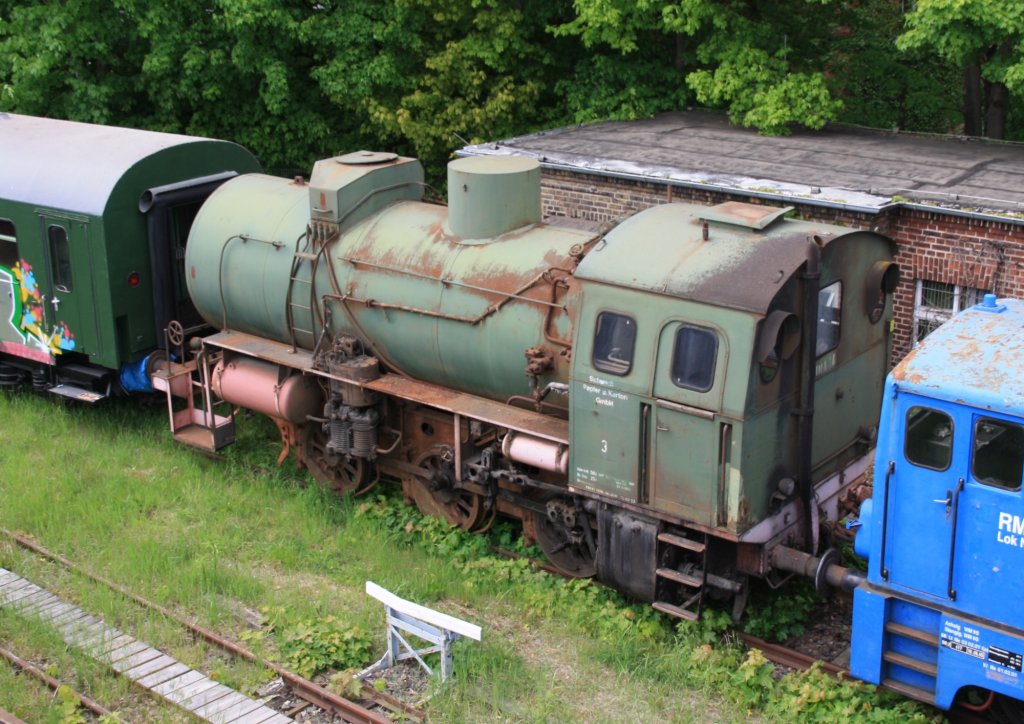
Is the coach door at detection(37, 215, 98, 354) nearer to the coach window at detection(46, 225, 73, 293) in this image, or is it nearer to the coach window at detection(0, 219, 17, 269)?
the coach window at detection(46, 225, 73, 293)

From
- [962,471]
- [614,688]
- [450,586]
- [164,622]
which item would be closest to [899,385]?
[962,471]

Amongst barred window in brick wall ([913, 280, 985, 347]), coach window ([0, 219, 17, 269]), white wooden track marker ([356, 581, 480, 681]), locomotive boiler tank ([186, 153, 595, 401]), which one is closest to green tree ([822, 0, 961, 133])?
barred window in brick wall ([913, 280, 985, 347])

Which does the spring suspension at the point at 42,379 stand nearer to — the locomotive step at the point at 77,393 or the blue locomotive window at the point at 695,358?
the locomotive step at the point at 77,393

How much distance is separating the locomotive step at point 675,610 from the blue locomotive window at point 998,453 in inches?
105

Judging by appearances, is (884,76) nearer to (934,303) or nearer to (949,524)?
(934,303)

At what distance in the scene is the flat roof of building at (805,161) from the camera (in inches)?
493

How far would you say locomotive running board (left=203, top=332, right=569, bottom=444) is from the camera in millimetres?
9648

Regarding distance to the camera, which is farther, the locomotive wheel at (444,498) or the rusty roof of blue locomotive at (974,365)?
the locomotive wheel at (444,498)

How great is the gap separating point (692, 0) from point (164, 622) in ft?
37.0

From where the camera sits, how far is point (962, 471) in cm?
691

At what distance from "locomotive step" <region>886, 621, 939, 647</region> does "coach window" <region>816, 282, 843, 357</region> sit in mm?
2167

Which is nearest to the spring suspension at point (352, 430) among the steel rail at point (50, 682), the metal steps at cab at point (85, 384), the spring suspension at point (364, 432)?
the spring suspension at point (364, 432)

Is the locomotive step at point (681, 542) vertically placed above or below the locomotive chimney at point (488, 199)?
below

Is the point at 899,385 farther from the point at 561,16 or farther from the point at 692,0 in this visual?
the point at 561,16
